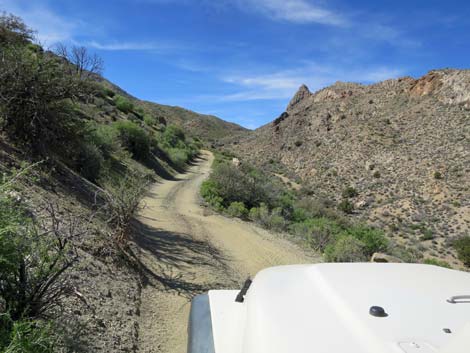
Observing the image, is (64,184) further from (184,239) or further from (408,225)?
(408,225)

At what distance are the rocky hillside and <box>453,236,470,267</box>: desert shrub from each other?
64 cm

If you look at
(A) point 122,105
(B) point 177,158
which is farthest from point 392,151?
(A) point 122,105

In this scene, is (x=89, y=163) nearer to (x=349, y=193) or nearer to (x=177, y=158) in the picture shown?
(x=177, y=158)

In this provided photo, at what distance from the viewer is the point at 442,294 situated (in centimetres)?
229

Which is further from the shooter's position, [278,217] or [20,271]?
[278,217]

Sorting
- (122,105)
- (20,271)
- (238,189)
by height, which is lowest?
(238,189)

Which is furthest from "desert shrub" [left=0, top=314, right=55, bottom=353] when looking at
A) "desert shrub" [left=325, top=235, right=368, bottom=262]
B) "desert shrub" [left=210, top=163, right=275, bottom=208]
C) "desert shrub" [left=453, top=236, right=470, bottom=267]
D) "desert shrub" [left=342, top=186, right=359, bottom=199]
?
"desert shrub" [left=342, top=186, right=359, bottom=199]

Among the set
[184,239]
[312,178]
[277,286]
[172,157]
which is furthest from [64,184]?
[312,178]

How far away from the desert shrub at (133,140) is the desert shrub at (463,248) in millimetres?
25129

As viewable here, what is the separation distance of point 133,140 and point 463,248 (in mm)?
26278

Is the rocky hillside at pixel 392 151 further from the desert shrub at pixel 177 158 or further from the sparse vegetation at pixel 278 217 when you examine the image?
the desert shrub at pixel 177 158

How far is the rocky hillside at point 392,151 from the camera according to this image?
40.2 m

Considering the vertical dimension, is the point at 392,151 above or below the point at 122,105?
above

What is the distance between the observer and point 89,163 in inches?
584
